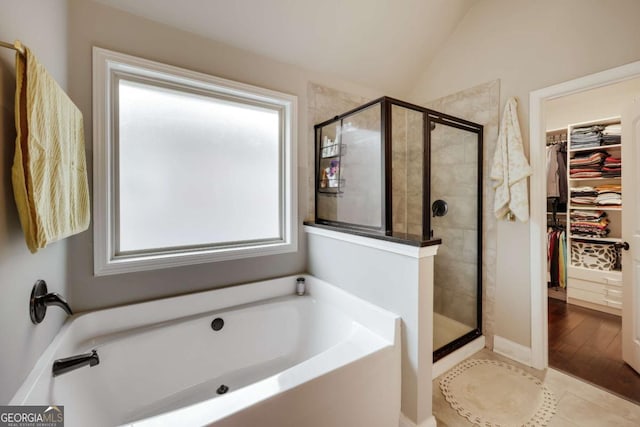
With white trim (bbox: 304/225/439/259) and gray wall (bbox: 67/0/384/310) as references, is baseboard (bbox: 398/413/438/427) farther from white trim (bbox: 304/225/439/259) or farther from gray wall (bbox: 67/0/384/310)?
gray wall (bbox: 67/0/384/310)

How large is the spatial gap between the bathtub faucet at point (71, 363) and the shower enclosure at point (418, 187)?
1.49m

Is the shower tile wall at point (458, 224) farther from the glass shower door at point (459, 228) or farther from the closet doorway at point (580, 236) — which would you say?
the closet doorway at point (580, 236)

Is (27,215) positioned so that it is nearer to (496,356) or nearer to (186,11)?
(186,11)

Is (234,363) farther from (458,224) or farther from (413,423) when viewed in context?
(458,224)

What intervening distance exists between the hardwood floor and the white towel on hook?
45.2 inches

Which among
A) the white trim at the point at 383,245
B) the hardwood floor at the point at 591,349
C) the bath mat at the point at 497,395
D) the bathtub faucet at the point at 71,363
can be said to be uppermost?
the white trim at the point at 383,245

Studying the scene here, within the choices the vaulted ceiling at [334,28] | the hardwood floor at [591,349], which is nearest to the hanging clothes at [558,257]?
the hardwood floor at [591,349]

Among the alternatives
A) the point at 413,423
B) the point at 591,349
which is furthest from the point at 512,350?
the point at 413,423

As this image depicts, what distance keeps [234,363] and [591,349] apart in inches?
111

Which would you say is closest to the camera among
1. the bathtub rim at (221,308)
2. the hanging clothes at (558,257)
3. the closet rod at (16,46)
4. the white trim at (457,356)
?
the closet rod at (16,46)

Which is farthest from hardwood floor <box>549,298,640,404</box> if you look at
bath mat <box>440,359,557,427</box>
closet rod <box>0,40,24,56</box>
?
closet rod <box>0,40,24,56</box>

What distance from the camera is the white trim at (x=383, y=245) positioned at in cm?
134

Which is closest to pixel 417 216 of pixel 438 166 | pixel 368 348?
pixel 438 166

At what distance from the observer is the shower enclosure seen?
5.65ft
